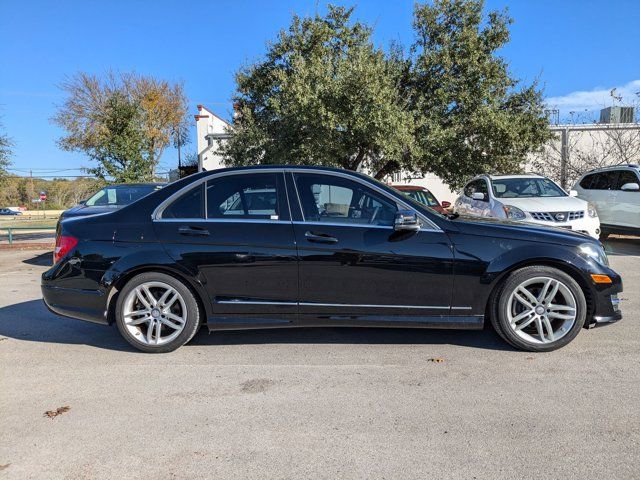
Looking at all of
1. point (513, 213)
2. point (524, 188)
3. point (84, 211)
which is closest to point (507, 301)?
point (513, 213)

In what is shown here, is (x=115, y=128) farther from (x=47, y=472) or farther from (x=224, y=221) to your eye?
(x=47, y=472)

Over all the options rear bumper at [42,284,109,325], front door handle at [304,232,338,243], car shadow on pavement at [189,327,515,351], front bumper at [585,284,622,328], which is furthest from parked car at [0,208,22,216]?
front bumper at [585,284,622,328]

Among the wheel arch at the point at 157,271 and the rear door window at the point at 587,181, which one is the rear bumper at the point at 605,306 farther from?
the rear door window at the point at 587,181

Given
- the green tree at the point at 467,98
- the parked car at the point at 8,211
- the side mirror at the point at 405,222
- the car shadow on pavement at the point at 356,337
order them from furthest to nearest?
1. the parked car at the point at 8,211
2. the green tree at the point at 467,98
3. the car shadow on pavement at the point at 356,337
4. the side mirror at the point at 405,222

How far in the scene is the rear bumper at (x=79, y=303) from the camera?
14.0 ft

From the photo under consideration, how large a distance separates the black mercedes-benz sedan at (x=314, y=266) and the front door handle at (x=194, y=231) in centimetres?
1

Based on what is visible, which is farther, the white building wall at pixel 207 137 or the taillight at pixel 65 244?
the white building wall at pixel 207 137

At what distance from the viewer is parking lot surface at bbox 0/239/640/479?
2586 millimetres

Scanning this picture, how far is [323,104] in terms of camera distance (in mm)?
12328

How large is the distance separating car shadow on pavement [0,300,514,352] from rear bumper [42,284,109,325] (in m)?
0.44

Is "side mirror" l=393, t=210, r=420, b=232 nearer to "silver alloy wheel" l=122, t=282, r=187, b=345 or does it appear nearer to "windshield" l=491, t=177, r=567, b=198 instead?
"silver alloy wheel" l=122, t=282, r=187, b=345

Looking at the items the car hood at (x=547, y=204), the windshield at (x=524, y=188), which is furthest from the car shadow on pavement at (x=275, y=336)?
the windshield at (x=524, y=188)

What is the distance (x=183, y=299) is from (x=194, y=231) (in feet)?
2.07

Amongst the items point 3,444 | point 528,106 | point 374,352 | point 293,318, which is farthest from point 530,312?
point 528,106
